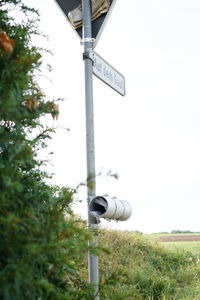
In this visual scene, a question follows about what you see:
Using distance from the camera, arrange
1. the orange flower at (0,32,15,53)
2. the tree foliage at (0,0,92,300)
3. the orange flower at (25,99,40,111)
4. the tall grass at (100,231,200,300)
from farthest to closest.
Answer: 1. the tall grass at (100,231,200,300)
2. the orange flower at (25,99,40,111)
3. the orange flower at (0,32,15,53)
4. the tree foliage at (0,0,92,300)

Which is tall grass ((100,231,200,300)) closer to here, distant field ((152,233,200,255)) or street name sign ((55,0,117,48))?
distant field ((152,233,200,255))

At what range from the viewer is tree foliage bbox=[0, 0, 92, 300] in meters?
1.93

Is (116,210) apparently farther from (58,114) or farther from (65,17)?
(65,17)

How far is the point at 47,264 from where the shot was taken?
7.83 feet

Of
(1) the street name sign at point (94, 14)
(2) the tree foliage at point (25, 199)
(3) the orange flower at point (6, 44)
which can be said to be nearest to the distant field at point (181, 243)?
(1) the street name sign at point (94, 14)

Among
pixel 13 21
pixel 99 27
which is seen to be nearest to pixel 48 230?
pixel 13 21

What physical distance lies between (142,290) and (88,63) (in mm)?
4004

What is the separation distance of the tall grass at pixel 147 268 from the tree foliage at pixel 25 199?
10.2ft

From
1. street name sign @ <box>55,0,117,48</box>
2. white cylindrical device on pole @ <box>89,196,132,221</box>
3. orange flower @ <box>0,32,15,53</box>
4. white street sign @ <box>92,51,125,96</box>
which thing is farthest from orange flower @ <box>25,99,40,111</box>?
street name sign @ <box>55,0,117,48</box>

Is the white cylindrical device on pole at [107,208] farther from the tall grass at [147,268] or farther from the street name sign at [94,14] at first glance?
the tall grass at [147,268]

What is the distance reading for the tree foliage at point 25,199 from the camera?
1926mm

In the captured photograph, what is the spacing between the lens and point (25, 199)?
2.31 m

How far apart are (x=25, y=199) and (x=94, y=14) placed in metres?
2.69

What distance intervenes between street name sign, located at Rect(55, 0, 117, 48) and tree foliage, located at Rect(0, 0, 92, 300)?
169 cm
